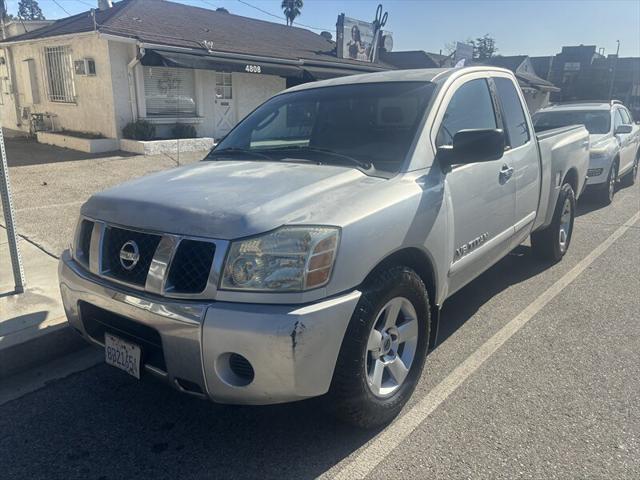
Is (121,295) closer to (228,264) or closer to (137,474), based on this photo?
(228,264)

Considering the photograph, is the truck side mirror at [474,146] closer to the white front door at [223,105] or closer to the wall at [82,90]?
the wall at [82,90]

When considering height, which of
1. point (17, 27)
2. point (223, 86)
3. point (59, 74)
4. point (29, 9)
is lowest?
point (223, 86)

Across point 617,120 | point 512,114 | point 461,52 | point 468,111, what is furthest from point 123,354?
point 461,52

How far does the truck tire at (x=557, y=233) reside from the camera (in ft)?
17.9

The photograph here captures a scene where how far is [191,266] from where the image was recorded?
2.40 m

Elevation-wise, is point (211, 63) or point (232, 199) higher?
point (211, 63)

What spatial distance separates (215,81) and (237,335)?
576 inches

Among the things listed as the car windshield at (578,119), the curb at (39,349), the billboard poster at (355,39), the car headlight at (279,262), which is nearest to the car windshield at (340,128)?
the car headlight at (279,262)

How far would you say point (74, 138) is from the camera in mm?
12953

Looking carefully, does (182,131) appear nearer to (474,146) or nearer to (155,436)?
(474,146)

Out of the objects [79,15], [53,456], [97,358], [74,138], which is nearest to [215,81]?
[74,138]

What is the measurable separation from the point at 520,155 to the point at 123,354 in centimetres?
342

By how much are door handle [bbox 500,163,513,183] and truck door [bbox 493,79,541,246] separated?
7 centimetres

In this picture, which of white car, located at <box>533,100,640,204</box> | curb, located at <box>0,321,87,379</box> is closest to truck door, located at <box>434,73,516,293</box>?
curb, located at <box>0,321,87,379</box>
